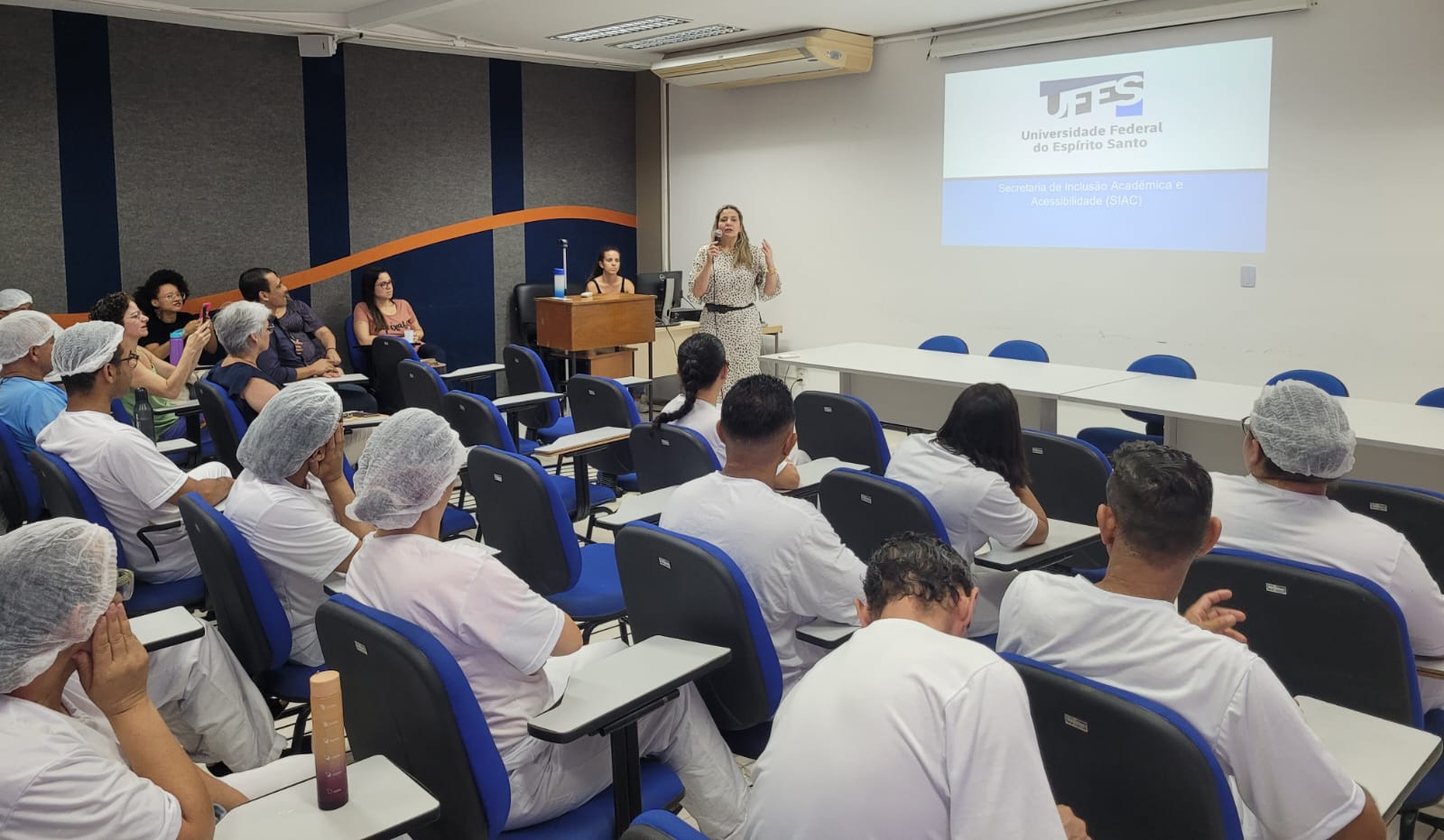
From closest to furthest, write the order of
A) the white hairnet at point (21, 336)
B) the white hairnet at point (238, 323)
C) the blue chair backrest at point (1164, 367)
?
1. the white hairnet at point (21, 336)
2. the white hairnet at point (238, 323)
3. the blue chair backrest at point (1164, 367)

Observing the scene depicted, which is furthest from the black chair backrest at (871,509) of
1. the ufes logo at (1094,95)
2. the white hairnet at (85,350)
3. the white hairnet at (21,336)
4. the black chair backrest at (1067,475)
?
the ufes logo at (1094,95)

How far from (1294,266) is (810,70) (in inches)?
142

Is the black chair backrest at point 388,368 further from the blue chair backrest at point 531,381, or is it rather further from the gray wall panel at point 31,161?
the gray wall panel at point 31,161

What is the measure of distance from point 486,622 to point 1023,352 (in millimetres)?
4784

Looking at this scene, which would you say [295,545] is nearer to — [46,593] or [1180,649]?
[46,593]

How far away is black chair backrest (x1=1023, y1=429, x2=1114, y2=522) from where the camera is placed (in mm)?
3494

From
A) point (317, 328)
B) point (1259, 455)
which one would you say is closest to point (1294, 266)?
point (1259, 455)

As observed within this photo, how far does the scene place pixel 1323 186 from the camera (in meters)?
5.93

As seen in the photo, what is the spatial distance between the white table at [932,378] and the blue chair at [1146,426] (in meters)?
0.12

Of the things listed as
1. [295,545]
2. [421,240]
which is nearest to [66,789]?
[295,545]

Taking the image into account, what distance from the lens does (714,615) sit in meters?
2.21

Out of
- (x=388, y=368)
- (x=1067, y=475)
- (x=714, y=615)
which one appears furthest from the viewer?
(x=388, y=368)

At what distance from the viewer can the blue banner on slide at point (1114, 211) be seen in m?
6.24

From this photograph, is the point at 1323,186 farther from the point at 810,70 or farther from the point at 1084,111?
the point at 810,70
